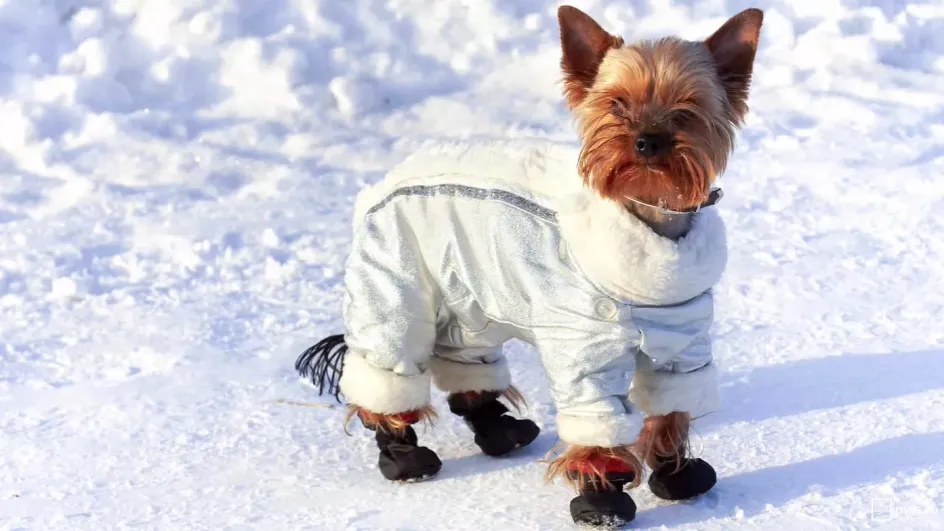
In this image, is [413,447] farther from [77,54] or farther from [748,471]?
[77,54]

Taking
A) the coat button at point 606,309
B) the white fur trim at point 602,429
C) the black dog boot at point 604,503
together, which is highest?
the coat button at point 606,309

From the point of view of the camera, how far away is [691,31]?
635cm

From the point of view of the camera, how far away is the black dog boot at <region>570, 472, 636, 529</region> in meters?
2.48

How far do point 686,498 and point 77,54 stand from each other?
3869 millimetres

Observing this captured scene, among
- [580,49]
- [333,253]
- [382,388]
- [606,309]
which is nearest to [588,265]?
[606,309]

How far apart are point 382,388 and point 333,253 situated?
1.47 metres

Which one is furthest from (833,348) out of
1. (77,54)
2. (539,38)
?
(77,54)

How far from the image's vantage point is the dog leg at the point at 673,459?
261cm

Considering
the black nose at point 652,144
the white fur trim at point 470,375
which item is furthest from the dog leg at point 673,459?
the black nose at point 652,144

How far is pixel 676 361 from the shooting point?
8.24 feet

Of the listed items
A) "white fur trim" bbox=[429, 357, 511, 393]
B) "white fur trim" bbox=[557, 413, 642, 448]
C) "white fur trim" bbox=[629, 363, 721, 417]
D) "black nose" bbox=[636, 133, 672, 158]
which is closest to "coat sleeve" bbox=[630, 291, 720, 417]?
"white fur trim" bbox=[629, 363, 721, 417]

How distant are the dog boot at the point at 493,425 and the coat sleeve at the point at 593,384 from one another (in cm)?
47

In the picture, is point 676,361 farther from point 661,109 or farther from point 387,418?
point 387,418

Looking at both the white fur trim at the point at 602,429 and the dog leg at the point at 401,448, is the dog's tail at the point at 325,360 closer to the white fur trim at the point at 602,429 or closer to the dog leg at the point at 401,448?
the dog leg at the point at 401,448
